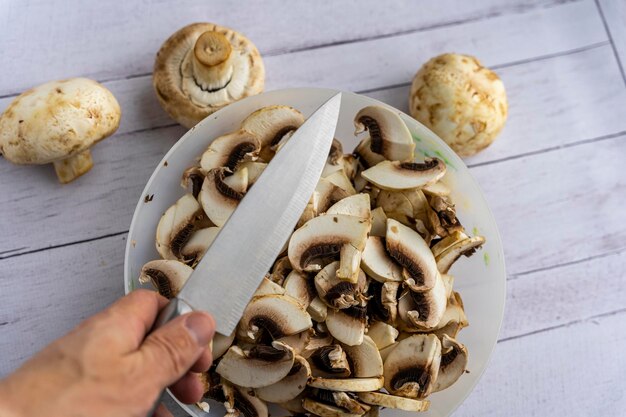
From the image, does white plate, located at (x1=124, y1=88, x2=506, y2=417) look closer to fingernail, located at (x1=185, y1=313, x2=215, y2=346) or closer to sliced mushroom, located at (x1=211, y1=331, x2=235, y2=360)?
sliced mushroom, located at (x1=211, y1=331, x2=235, y2=360)

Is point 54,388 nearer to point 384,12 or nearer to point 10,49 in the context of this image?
point 10,49

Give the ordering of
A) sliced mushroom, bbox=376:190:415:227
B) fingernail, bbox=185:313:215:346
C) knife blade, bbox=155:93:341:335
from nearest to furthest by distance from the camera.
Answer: fingernail, bbox=185:313:215:346 < knife blade, bbox=155:93:341:335 < sliced mushroom, bbox=376:190:415:227

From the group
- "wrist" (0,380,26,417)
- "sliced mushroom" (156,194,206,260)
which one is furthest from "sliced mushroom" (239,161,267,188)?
"wrist" (0,380,26,417)

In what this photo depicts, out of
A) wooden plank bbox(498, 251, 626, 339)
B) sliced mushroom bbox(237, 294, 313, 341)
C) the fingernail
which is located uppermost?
the fingernail

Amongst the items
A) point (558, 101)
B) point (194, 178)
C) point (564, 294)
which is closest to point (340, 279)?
point (194, 178)

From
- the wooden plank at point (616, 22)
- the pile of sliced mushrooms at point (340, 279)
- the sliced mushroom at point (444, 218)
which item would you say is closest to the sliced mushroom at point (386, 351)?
the pile of sliced mushrooms at point (340, 279)
